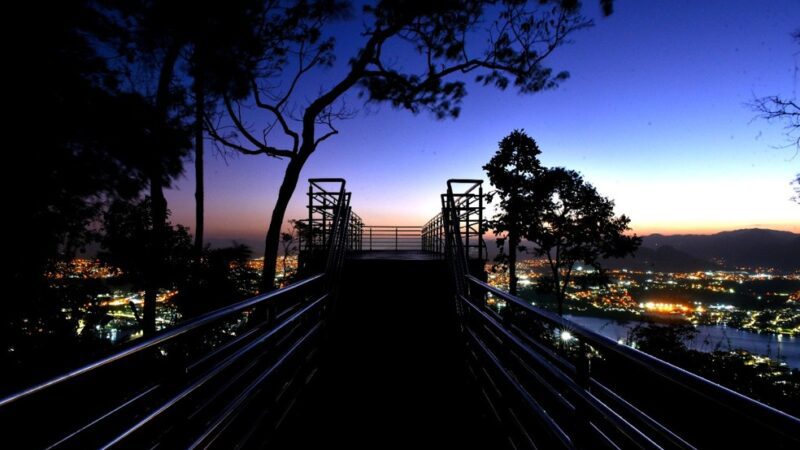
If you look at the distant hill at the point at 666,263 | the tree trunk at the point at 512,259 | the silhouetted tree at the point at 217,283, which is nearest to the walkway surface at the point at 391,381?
the silhouetted tree at the point at 217,283

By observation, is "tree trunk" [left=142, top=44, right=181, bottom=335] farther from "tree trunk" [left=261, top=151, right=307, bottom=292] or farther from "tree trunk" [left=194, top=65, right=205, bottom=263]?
"tree trunk" [left=261, top=151, right=307, bottom=292]

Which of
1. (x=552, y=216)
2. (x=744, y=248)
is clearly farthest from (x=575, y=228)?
(x=744, y=248)

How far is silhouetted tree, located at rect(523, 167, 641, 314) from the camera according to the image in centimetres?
1983

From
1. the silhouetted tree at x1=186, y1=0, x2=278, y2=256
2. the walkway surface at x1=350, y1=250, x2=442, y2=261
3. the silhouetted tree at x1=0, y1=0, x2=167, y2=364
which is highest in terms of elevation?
the silhouetted tree at x1=186, y1=0, x2=278, y2=256

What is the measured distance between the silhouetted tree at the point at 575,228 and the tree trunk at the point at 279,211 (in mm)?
13730

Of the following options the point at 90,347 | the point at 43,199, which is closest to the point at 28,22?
the point at 43,199

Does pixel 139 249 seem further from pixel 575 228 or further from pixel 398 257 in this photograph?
pixel 575 228

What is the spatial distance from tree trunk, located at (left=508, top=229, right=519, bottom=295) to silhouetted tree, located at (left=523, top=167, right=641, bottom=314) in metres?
0.77

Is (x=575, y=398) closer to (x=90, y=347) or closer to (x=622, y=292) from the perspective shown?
(x=90, y=347)

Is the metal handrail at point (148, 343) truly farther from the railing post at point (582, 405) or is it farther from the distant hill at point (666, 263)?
the distant hill at point (666, 263)

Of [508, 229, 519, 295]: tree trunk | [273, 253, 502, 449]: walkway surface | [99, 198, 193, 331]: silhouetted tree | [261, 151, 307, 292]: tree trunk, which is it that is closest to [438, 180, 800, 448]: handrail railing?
[273, 253, 502, 449]: walkway surface

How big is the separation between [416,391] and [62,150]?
6.33 metres

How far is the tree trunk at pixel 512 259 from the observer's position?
1838 cm

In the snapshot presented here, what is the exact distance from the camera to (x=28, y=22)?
503cm
